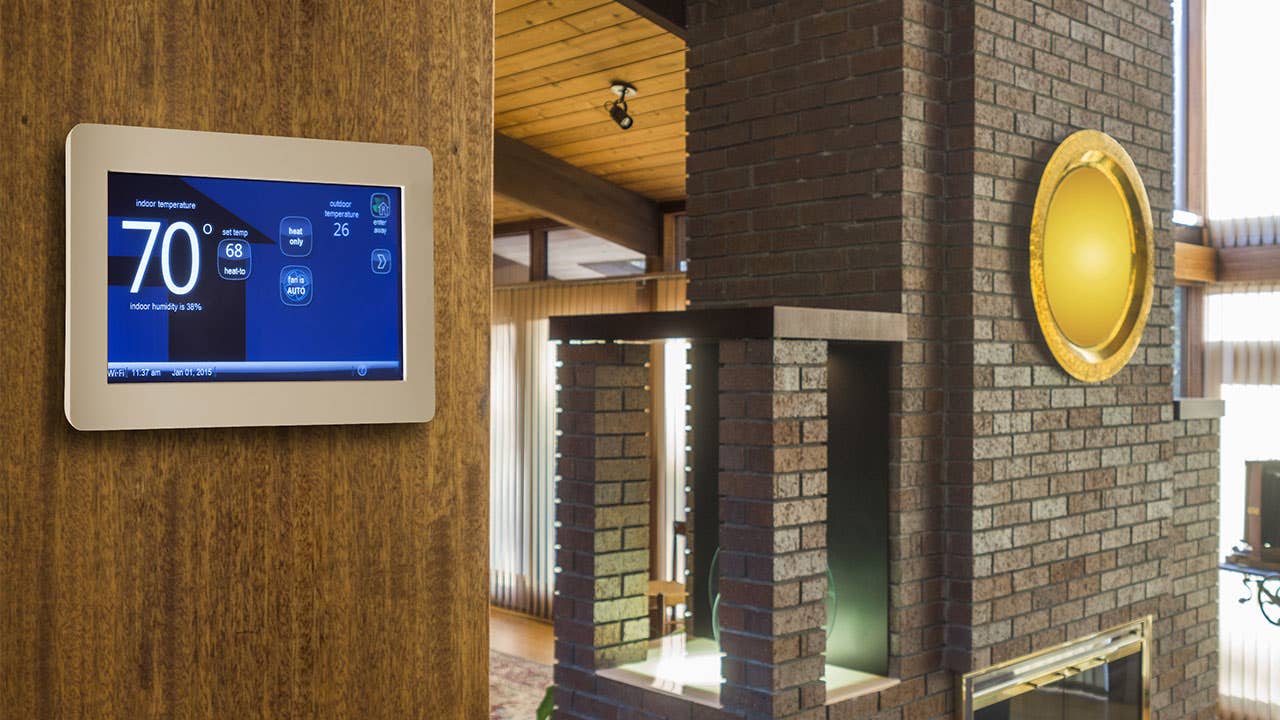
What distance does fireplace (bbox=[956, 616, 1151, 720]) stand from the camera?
3039 mm

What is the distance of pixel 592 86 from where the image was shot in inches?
209

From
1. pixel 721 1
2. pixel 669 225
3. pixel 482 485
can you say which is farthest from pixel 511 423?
pixel 482 485

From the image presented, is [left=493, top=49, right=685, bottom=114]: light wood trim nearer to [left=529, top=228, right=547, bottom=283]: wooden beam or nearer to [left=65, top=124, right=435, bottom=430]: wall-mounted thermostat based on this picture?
[left=529, top=228, right=547, bottom=283]: wooden beam

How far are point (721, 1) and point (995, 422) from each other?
1.45 metres

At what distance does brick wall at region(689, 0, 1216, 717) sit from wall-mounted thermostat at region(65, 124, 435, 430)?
1.95m

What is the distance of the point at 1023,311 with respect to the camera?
10.2 feet

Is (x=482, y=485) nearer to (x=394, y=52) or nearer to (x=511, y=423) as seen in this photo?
(x=394, y=52)

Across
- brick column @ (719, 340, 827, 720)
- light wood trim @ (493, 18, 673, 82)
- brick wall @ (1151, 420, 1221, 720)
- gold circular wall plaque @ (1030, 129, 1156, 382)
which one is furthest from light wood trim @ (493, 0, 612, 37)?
brick wall @ (1151, 420, 1221, 720)

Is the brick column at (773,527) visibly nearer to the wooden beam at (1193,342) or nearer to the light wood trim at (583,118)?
the light wood trim at (583,118)

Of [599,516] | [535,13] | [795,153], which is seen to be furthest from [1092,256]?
[535,13]

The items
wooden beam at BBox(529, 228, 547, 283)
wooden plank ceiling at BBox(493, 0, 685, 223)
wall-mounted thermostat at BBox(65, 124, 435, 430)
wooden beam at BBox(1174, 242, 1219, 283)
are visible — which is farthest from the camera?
wooden beam at BBox(529, 228, 547, 283)

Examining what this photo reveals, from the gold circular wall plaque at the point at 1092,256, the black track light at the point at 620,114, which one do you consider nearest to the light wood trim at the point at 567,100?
the black track light at the point at 620,114

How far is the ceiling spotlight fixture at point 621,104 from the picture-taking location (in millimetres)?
5090

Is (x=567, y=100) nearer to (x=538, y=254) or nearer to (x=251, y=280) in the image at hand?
(x=538, y=254)
